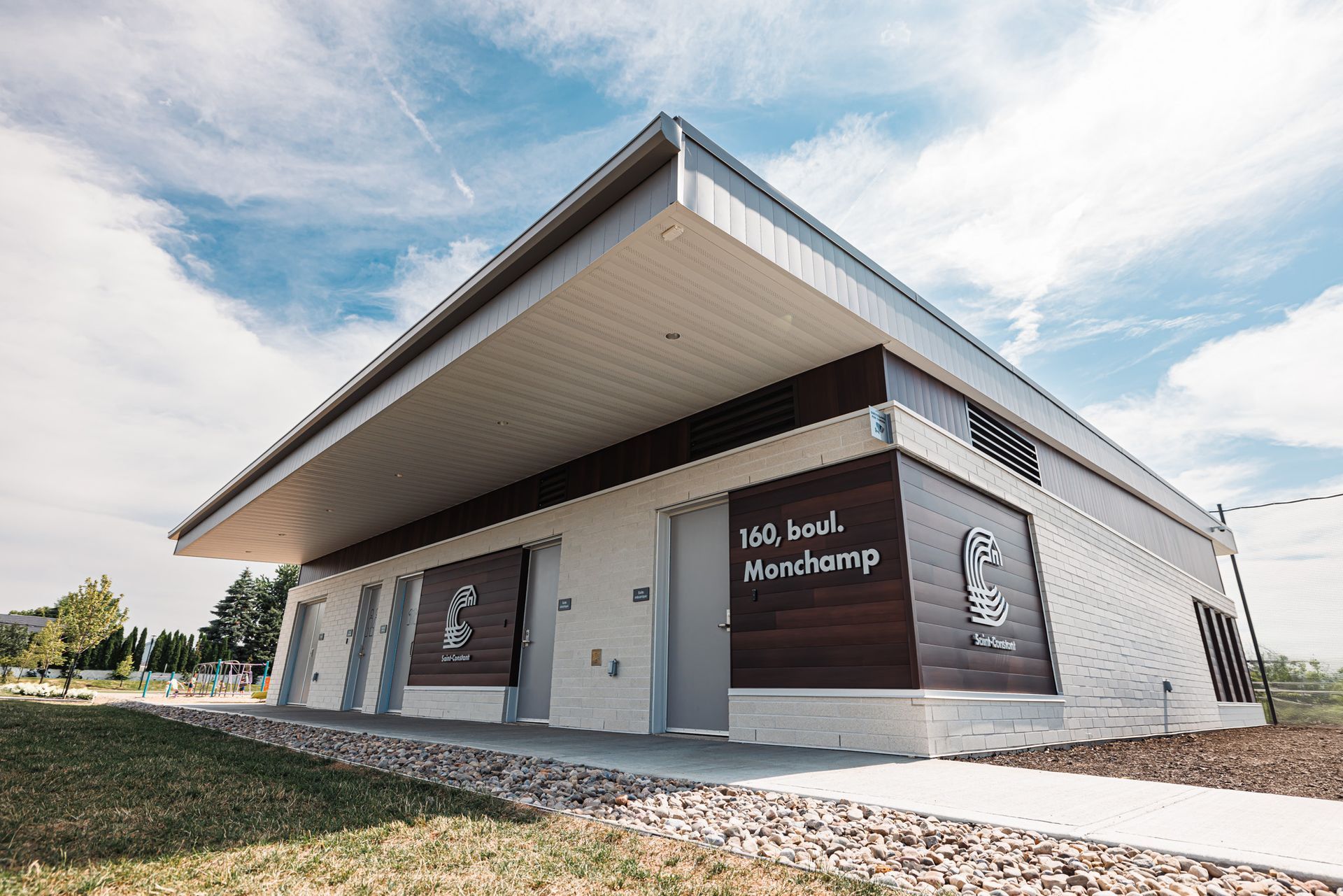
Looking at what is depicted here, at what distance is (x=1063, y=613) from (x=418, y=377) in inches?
295

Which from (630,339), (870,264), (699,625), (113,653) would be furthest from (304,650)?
(113,653)

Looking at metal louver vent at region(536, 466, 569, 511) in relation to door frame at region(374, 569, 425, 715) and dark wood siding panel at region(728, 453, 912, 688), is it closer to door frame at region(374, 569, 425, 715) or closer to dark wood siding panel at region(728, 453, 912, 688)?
dark wood siding panel at region(728, 453, 912, 688)

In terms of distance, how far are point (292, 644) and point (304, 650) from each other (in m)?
0.46

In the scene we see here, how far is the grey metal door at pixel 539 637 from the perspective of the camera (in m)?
7.98

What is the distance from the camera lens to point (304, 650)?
48.8 feet

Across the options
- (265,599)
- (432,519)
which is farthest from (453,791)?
(265,599)

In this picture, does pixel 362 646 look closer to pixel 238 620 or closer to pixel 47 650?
pixel 47 650

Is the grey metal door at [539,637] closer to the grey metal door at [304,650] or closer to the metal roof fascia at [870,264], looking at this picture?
the metal roof fascia at [870,264]

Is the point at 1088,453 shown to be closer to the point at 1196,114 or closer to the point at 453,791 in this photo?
the point at 1196,114

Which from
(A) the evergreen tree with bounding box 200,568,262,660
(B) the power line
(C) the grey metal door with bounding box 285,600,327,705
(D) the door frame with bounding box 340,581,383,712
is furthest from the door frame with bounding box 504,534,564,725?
(A) the evergreen tree with bounding box 200,568,262,660

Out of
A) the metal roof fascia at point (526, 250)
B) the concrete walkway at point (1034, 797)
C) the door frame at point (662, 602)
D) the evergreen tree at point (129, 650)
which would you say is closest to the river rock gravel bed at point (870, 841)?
the concrete walkway at point (1034, 797)

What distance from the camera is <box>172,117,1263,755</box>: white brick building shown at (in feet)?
15.6

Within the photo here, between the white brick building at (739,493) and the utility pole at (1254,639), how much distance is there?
17.4ft

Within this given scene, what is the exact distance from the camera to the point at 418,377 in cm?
636
